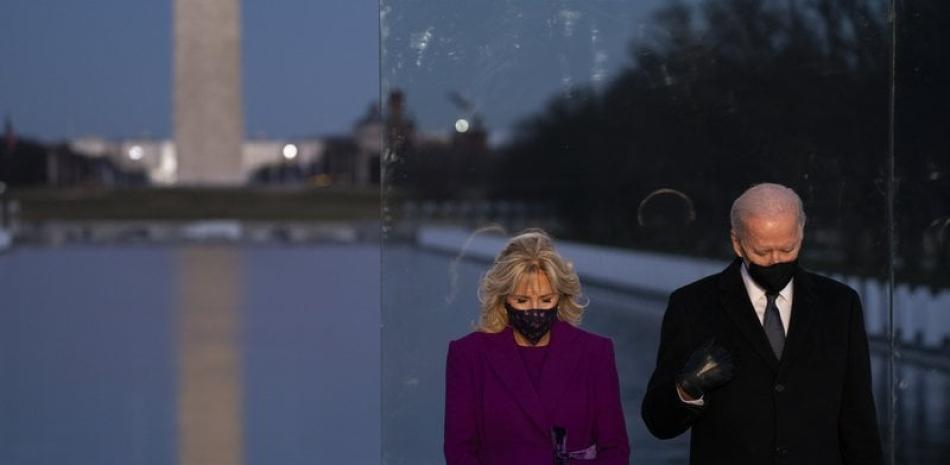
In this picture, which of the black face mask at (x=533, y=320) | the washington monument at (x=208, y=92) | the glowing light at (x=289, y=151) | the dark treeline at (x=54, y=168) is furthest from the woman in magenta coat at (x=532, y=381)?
the glowing light at (x=289, y=151)

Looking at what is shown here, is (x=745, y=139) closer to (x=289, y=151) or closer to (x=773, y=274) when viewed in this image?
(x=773, y=274)

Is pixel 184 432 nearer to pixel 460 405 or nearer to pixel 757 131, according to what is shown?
pixel 757 131

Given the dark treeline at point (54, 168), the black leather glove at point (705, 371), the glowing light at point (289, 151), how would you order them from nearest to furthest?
the black leather glove at point (705, 371) < the dark treeline at point (54, 168) < the glowing light at point (289, 151)

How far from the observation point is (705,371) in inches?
134

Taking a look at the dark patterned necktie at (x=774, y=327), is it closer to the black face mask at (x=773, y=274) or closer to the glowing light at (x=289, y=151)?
the black face mask at (x=773, y=274)

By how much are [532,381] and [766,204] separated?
585 mm

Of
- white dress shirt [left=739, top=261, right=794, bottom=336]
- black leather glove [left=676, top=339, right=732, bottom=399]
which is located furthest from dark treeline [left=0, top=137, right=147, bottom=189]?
black leather glove [left=676, top=339, right=732, bottom=399]

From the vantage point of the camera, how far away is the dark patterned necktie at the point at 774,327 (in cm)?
356

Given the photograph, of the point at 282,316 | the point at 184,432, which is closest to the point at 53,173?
the point at 282,316

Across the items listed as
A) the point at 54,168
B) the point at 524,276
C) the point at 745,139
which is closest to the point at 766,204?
the point at 524,276

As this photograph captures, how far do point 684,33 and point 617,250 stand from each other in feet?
2.57

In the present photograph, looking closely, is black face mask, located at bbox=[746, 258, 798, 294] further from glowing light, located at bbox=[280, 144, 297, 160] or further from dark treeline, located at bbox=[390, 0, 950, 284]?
glowing light, located at bbox=[280, 144, 297, 160]

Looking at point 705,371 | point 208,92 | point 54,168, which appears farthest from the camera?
point 54,168

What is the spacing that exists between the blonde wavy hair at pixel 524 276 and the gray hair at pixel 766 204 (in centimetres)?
35
